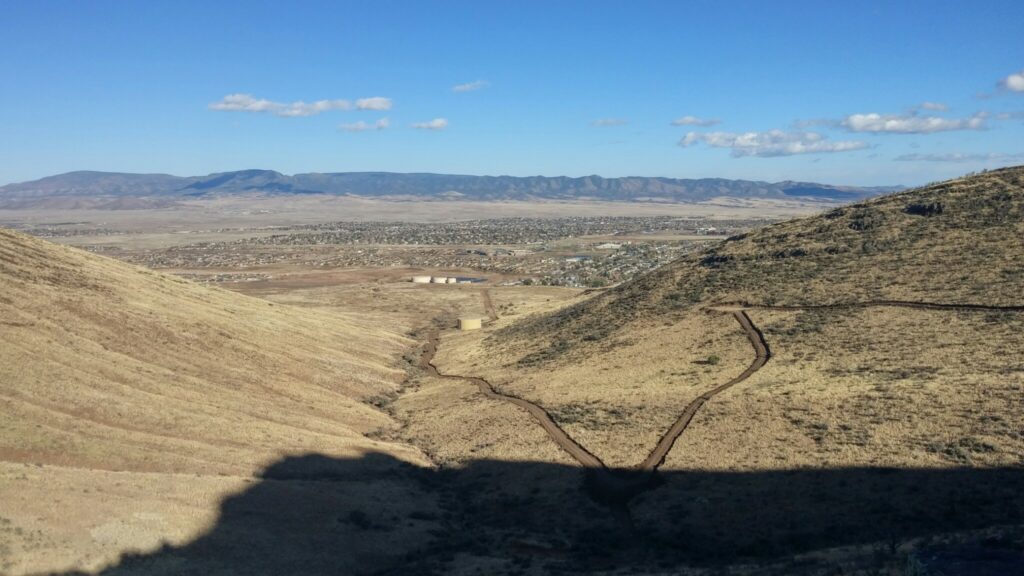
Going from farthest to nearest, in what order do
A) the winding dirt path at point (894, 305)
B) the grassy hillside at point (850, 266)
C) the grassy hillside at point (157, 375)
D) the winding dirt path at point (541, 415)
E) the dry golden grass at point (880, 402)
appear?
the grassy hillside at point (850, 266) < the winding dirt path at point (894, 305) < the winding dirt path at point (541, 415) < the grassy hillside at point (157, 375) < the dry golden grass at point (880, 402)

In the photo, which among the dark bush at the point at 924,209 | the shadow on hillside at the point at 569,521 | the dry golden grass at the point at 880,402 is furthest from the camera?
the dark bush at the point at 924,209

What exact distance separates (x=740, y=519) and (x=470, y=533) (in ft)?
26.1

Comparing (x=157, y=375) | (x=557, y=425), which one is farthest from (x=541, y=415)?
(x=157, y=375)

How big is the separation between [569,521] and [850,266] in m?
28.5

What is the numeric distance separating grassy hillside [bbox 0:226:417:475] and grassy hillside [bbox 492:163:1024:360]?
1283 centimetres

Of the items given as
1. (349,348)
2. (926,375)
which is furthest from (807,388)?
(349,348)

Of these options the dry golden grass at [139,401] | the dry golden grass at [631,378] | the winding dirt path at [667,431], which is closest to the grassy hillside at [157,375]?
the dry golden grass at [139,401]

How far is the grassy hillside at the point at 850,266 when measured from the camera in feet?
130

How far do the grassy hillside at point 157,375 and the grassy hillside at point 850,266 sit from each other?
12826 mm

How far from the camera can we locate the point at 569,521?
78.0 ft

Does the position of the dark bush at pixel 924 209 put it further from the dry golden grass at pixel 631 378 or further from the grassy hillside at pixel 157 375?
the grassy hillside at pixel 157 375

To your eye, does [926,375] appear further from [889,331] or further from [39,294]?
[39,294]

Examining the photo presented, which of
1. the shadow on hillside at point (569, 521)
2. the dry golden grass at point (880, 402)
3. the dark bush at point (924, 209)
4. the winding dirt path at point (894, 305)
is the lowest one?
the shadow on hillside at point (569, 521)

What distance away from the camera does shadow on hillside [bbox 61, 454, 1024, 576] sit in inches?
786
